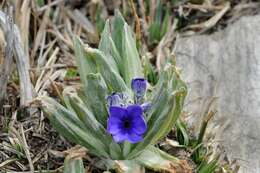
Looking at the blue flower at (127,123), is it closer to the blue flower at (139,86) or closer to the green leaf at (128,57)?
the blue flower at (139,86)

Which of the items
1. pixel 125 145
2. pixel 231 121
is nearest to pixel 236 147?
pixel 231 121

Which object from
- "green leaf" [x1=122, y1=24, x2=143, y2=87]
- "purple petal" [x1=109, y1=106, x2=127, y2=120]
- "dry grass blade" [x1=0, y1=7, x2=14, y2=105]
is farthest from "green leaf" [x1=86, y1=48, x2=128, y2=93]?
"dry grass blade" [x1=0, y1=7, x2=14, y2=105]

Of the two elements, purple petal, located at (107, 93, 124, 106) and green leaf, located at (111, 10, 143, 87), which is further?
green leaf, located at (111, 10, 143, 87)

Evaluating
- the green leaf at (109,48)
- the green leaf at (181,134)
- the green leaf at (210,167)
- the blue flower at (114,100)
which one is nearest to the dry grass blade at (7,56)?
the green leaf at (109,48)

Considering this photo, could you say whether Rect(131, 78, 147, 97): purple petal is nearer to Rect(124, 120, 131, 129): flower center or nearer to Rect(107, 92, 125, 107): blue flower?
Rect(107, 92, 125, 107): blue flower

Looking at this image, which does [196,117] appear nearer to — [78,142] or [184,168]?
[184,168]

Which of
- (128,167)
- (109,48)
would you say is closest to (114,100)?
(128,167)
